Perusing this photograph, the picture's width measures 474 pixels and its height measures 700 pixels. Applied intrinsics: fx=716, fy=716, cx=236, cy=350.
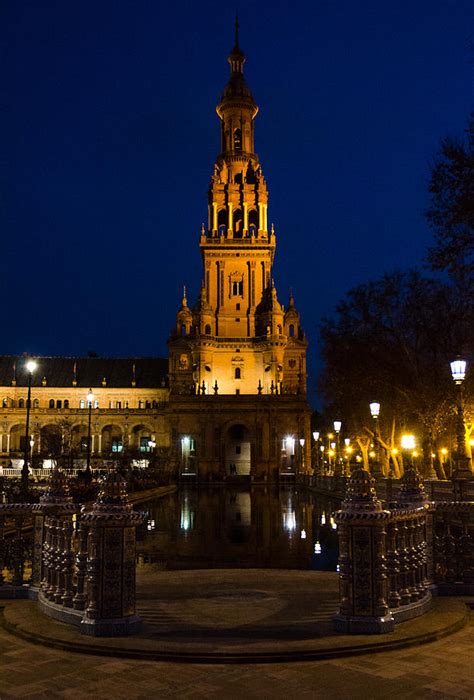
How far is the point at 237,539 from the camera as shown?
71.2 ft

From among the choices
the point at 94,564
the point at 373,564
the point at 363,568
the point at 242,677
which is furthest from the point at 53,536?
the point at 373,564

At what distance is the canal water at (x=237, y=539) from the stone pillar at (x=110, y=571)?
7.06 meters

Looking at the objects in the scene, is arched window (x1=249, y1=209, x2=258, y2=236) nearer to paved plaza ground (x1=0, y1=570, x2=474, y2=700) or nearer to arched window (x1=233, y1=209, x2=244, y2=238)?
arched window (x1=233, y1=209, x2=244, y2=238)

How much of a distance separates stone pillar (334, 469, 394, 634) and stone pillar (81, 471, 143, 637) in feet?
8.20

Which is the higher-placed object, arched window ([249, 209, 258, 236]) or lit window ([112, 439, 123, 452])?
arched window ([249, 209, 258, 236])

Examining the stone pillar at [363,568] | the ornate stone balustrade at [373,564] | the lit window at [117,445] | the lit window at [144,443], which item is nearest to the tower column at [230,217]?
the lit window at [144,443]

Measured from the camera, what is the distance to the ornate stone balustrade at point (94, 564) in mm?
8430

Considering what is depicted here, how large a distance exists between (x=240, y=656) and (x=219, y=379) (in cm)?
8768

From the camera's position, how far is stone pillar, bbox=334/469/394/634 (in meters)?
8.39

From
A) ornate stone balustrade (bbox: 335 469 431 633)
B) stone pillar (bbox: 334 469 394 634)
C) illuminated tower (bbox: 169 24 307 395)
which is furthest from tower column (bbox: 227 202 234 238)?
stone pillar (bbox: 334 469 394 634)

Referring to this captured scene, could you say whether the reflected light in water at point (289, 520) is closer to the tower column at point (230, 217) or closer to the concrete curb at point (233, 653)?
the concrete curb at point (233, 653)

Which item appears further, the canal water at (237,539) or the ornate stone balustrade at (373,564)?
the canal water at (237,539)

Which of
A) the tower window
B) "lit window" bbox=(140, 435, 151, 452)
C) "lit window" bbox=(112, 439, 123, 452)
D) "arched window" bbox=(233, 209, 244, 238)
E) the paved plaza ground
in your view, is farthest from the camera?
"arched window" bbox=(233, 209, 244, 238)

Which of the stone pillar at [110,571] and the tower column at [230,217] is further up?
the tower column at [230,217]
